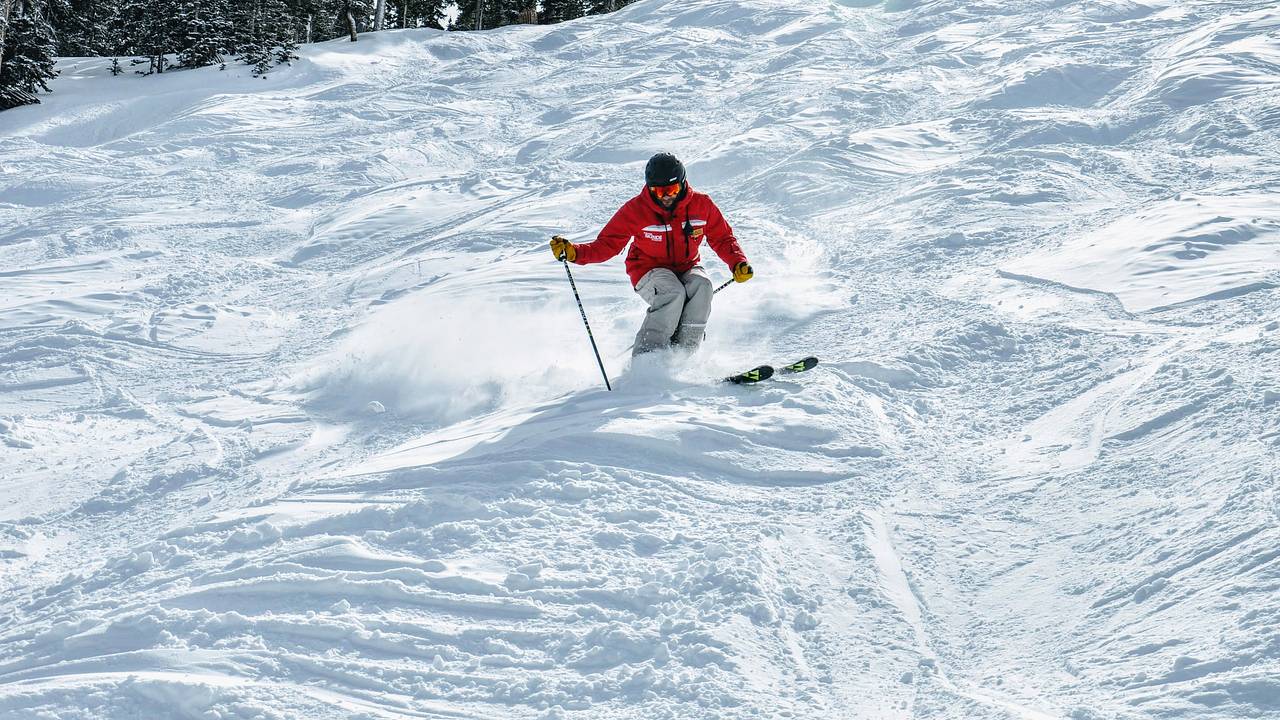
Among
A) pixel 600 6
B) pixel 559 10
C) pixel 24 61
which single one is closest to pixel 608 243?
pixel 24 61

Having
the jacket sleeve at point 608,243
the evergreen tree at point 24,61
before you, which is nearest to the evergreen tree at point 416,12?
the evergreen tree at point 24,61

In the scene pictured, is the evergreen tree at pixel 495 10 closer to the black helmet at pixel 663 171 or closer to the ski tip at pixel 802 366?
the black helmet at pixel 663 171

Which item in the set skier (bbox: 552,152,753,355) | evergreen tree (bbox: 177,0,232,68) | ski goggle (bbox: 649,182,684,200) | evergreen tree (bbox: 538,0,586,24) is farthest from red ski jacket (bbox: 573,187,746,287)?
evergreen tree (bbox: 538,0,586,24)

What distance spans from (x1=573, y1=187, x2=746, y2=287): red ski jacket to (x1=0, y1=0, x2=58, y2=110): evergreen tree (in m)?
16.8

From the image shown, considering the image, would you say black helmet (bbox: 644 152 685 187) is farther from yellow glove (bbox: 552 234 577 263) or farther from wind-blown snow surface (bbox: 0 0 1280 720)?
wind-blown snow surface (bbox: 0 0 1280 720)

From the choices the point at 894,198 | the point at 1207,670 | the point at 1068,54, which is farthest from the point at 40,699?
the point at 1068,54

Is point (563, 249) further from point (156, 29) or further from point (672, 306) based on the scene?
point (156, 29)

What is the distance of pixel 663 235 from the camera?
6.47 metres

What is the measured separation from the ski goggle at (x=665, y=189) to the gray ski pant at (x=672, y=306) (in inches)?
21.0

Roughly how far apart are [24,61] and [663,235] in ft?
60.0

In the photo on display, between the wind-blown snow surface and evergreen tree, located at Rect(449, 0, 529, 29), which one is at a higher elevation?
evergreen tree, located at Rect(449, 0, 529, 29)

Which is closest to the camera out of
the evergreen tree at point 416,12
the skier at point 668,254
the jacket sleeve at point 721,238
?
the skier at point 668,254

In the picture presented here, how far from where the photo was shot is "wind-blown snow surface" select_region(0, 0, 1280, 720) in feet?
11.4

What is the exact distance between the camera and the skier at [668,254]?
6.41 meters
